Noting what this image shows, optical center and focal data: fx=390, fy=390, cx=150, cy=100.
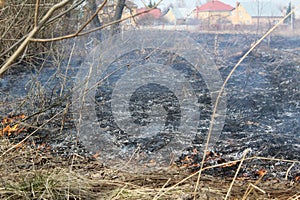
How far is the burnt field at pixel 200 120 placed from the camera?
2.47 metres

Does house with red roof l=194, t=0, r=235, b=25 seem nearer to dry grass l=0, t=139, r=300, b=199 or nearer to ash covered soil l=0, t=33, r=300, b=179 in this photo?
ash covered soil l=0, t=33, r=300, b=179

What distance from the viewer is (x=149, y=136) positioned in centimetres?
311

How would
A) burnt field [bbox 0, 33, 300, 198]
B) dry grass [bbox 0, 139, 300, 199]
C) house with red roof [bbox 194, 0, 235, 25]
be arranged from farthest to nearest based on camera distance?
house with red roof [bbox 194, 0, 235, 25], burnt field [bbox 0, 33, 300, 198], dry grass [bbox 0, 139, 300, 199]

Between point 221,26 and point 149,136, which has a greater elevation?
point 221,26

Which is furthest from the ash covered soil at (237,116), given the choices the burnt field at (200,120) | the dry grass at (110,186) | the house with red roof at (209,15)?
the house with red roof at (209,15)

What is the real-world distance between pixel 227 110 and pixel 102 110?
1.26 meters

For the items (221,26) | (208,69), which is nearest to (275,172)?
(208,69)

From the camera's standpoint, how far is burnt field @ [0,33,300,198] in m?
2.47

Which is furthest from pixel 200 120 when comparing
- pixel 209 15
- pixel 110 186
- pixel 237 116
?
pixel 209 15

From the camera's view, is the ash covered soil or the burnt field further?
the ash covered soil

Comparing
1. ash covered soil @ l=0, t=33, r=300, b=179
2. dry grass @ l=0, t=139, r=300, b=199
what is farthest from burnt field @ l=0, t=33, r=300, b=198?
dry grass @ l=0, t=139, r=300, b=199

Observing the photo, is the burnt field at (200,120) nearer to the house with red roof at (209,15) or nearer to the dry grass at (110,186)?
the dry grass at (110,186)

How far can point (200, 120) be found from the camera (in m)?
3.55

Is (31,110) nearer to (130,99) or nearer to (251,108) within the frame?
(130,99)
